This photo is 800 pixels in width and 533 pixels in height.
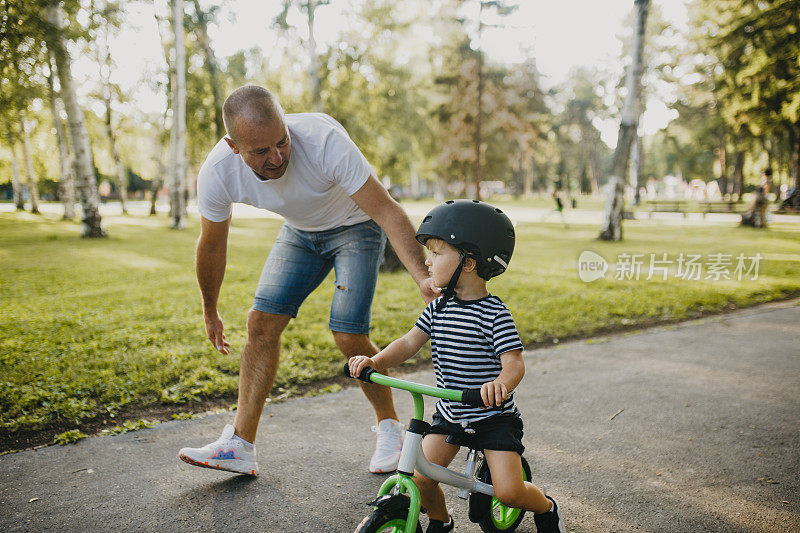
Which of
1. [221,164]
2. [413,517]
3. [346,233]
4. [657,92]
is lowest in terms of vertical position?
[413,517]

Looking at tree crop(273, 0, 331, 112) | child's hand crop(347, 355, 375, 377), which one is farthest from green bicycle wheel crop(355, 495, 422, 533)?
tree crop(273, 0, 331, 112)

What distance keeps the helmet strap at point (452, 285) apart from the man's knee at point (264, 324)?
121cm

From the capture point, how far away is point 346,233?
315 centimetres

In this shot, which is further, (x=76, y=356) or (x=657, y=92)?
(x=657, y=92)

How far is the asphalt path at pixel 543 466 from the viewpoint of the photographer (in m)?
2.71

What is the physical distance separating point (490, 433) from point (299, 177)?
1620 mm

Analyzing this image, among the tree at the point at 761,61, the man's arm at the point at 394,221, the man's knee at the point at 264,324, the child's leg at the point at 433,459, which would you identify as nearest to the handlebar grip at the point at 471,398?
the child's leg at the point at 433,459

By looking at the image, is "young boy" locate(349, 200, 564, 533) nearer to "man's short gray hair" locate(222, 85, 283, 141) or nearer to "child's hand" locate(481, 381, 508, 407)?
"child's hand" locate(481, 381, 508, 407)

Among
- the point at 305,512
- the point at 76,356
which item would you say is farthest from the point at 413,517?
the point at 76,356

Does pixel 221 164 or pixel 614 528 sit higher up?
pixel 221 164

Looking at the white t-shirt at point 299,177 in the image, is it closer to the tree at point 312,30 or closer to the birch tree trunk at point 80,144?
the birch tree trunk at point 80,144

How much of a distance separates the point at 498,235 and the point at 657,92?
42123mm

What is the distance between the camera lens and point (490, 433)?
2.23 meters

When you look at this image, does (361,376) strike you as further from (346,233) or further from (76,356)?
(76,356)
